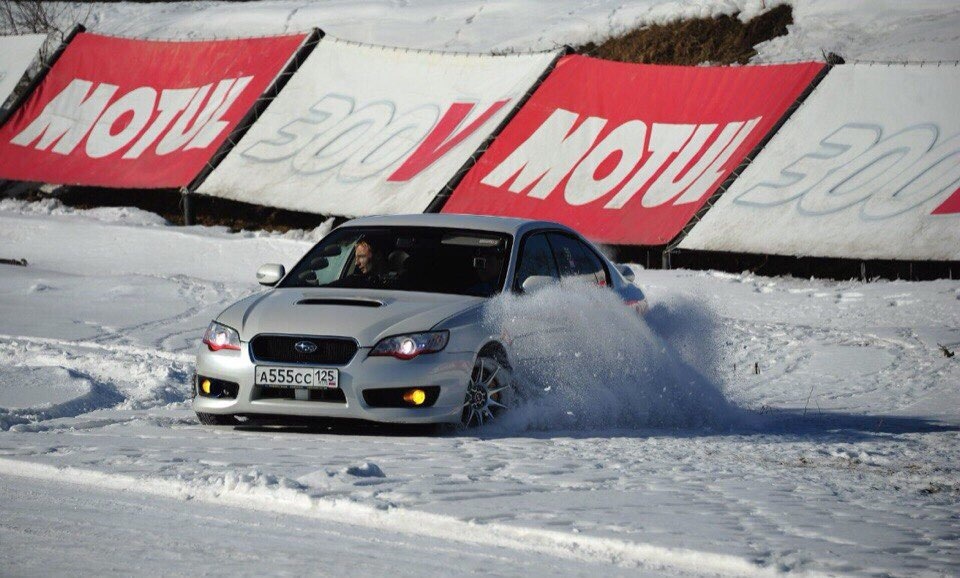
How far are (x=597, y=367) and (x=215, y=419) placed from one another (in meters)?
2.38

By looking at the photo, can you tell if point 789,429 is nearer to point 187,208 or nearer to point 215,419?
point 215,419

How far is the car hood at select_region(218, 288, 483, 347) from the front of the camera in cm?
820

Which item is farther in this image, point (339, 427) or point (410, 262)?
point (410, 262)

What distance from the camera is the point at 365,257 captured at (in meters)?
9.31

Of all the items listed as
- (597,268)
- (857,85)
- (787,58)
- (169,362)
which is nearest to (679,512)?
(597,268)

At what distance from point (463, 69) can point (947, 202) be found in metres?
8.07

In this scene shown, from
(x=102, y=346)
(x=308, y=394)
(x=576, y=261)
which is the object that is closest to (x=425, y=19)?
(x=102, y=346)

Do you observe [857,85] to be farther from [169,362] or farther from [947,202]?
[169,362]

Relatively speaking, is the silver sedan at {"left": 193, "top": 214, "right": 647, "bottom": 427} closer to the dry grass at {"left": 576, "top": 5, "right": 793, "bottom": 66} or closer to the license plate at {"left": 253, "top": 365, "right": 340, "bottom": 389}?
the license plate at {"left": 253, "top": 365, "right": 340, "bottom": 389}

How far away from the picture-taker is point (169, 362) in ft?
37.8

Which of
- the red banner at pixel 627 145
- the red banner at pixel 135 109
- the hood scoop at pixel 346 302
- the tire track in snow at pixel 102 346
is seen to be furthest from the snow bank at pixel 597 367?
the red banner at pixel 135 109

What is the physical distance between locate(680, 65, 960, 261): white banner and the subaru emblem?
1053 centimetres

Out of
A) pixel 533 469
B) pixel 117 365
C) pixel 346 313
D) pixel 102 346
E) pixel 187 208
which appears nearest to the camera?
pixel 533 469

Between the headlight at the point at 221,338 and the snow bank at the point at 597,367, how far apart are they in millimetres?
1439
